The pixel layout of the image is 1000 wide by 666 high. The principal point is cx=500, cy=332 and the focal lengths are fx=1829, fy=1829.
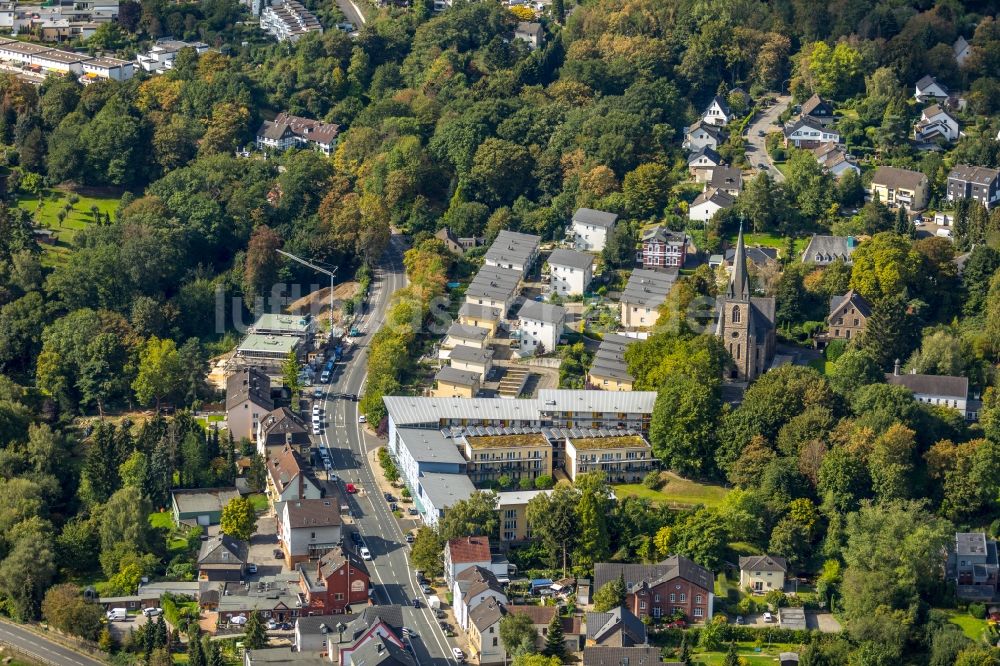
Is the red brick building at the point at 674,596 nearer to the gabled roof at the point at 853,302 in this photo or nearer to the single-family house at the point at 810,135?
the gabled roof at the point at 853,302

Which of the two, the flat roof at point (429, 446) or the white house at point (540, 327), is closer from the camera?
the flat roof at point (429, 446)

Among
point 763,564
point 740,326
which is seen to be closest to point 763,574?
point 763,564

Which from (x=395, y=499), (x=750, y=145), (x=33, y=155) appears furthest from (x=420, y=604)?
(x=33, y=155)

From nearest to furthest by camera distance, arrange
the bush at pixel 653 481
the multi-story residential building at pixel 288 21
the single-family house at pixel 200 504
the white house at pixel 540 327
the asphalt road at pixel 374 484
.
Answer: the asphalt road at pixel 374 484, the single-family house at pixel 200 504, the bush at pixel 653 481, the white house at pixel 540 327, the multi-story residential building at pixel 288 21

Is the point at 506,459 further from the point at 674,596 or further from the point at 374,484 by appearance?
the point at 674,596

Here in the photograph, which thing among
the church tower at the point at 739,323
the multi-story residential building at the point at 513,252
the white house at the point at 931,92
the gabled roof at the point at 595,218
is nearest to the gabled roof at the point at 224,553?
the church tower at the point at 739,323

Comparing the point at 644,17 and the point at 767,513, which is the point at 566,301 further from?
the point at 644,17
